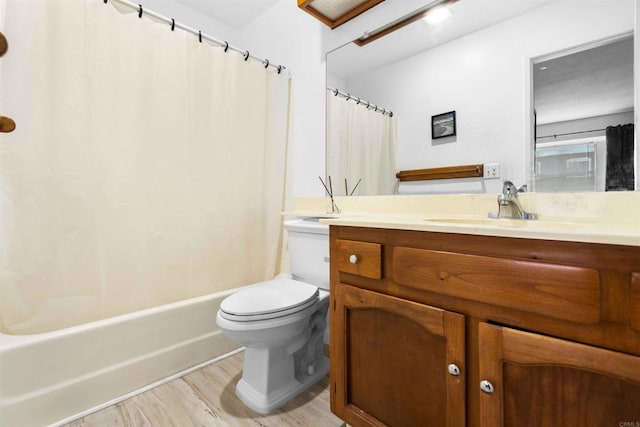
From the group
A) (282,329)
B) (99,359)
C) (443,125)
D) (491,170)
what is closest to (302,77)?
(443,125)

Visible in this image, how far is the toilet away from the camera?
119cm

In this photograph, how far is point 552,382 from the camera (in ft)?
2.07

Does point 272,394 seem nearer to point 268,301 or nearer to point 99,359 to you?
point 268,301

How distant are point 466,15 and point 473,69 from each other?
252mm

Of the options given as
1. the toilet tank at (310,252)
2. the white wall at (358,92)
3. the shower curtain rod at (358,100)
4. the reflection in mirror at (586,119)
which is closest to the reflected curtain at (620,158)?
the reflection in mirror at (586,119)

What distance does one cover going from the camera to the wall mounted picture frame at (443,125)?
138 cm

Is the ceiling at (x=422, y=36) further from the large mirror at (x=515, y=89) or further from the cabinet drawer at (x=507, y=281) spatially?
the cabinet drawer at (x=507, y=281)

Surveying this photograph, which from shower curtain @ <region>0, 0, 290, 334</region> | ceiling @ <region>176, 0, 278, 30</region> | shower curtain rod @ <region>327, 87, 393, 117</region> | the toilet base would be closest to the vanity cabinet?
the toilet base

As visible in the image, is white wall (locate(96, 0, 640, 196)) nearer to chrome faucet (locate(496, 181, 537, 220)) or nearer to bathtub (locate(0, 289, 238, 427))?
chrome faucet (locate(496, 181, 537, 220))

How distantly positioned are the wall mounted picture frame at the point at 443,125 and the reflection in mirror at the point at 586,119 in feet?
1.04

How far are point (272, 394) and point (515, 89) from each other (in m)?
1.66

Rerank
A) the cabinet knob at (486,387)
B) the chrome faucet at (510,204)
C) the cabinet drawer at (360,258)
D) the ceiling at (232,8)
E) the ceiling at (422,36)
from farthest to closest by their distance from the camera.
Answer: the ceiling at (232,8)
the ceiling at (422,36)
the chrome faucet at (510,204)
the cabinet drawer at (360,258)
the cabinet knob at (486,387)

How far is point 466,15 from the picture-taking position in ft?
4.33

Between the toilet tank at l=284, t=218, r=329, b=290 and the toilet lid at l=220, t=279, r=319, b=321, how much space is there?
0.16m
